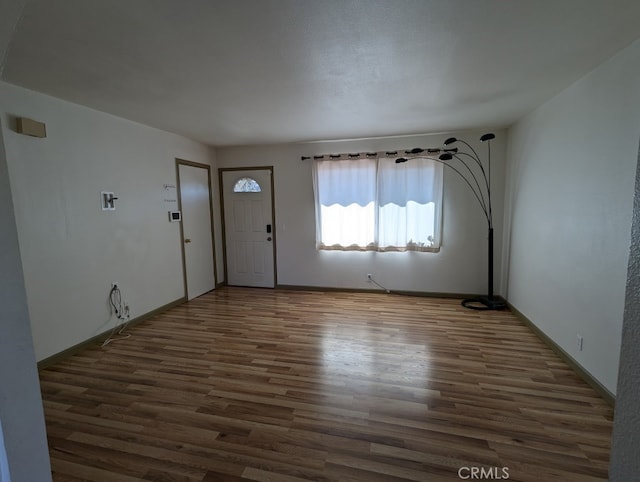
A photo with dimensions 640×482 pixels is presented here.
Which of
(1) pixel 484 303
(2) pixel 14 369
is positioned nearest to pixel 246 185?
(1) pixel 484 303

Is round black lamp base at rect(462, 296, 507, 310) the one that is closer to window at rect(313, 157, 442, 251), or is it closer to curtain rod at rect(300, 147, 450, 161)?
window at rect(313, 157, 442, 251)

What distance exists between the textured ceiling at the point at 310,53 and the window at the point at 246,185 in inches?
75.9

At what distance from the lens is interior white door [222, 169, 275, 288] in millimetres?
5160

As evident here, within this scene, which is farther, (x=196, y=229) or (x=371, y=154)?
(x=196, y=229)

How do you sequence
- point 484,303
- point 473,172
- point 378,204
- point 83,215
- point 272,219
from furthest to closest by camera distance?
point 272,219 < point 378,204 < point 473,172 < point 484,303 < point 83,215

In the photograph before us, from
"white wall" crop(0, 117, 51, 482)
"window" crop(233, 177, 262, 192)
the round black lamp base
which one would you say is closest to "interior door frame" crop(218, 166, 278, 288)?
"window" crop(233, 177, 262, 192)

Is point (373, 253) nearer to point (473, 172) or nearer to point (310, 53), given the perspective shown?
point (473, 172)

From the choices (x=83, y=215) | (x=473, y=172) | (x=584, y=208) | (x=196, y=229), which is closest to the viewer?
(x=584, y=208)

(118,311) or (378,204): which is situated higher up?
(378,204)

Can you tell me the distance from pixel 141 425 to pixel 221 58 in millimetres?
2561

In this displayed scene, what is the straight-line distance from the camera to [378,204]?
15.1 ft

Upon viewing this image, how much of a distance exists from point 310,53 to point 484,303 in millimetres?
3857

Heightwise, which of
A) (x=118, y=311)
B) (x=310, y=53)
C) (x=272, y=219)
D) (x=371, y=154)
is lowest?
(x=118, y=311)

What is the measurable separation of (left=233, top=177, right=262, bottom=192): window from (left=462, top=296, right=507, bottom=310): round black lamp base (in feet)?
12.3
